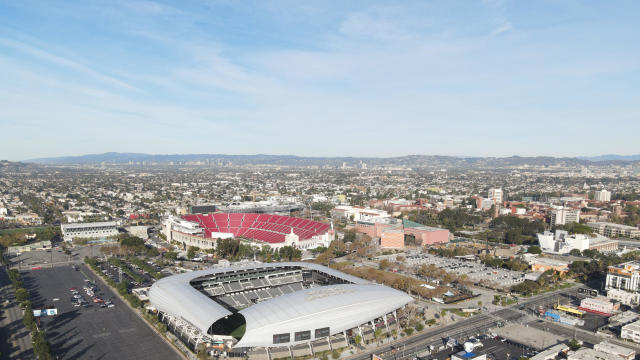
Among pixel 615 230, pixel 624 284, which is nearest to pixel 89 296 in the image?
pixel 624 284

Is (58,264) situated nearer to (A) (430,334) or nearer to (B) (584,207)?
(A) (430,334)

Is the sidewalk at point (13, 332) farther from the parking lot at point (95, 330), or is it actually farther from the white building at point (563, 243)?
the white building at point (563, 243)

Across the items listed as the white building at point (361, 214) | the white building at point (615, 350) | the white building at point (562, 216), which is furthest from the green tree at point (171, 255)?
the white building at point (562, 216)

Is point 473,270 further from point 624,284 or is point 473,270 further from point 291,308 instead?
point 291,308

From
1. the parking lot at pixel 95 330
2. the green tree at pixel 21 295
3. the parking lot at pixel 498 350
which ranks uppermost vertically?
the green tree at pixel 21 295

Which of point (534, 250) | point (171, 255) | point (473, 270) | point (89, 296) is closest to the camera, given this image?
point (89, 296)

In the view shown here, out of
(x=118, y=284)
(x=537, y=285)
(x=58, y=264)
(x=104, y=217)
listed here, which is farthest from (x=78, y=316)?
(x=104, y=217)
